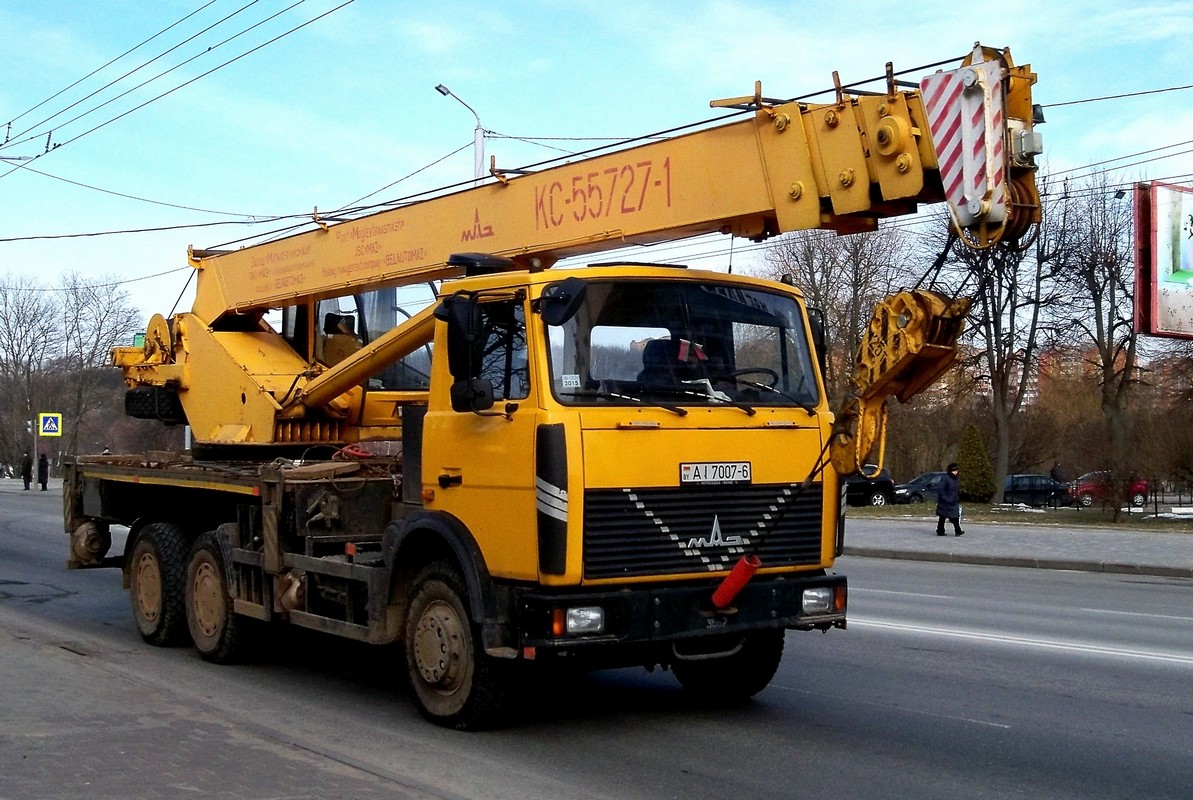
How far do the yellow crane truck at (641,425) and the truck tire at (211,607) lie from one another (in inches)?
20.9

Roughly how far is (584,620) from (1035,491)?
4209cm

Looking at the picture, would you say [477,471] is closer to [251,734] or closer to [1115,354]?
[251,734]

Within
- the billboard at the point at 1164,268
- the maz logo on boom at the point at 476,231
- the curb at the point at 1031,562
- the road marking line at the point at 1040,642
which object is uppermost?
the billboard at the point at 1164,268

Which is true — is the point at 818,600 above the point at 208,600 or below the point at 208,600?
above

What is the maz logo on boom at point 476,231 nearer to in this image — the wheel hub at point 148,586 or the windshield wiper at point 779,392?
the windshield wiper at point 779,392

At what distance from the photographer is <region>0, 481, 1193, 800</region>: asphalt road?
20.2ft

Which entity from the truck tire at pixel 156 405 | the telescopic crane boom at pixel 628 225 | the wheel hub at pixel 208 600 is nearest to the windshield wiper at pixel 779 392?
the telescopic crane boom at pixel 628 225

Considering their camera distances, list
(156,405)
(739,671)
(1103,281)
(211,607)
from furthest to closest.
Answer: (1103,281) → (156,405) → (211,607) → (739,671)

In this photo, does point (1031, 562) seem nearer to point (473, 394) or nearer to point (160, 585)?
point (160, 585)

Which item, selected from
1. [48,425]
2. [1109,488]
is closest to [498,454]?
[1109,488]

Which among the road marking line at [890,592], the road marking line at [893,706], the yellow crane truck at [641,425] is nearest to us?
the yellow crane truck at [641,425]

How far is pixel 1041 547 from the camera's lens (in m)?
22.6

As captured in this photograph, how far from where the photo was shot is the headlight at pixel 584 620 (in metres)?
6.64

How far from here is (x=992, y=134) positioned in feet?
21.8
